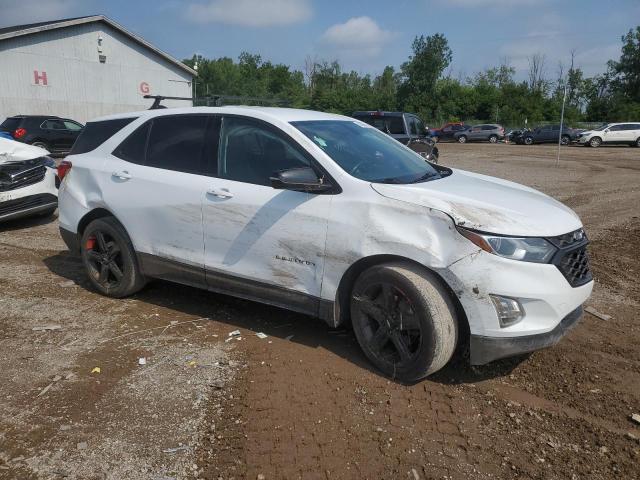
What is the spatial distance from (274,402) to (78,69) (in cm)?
3156

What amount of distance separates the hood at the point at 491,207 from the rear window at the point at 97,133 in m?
2.79

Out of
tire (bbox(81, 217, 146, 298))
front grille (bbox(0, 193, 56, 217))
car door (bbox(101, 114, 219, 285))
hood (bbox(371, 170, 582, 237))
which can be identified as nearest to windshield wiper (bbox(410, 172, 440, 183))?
hood (bbox(371, 170, 582, 237))

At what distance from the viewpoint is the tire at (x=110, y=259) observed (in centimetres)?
504

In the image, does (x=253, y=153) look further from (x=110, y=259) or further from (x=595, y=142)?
(x=595, y=142)

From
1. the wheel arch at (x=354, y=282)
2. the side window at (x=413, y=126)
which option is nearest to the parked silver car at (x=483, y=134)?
the side window at (x=413, y=126)

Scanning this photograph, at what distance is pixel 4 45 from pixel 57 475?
2995 cm

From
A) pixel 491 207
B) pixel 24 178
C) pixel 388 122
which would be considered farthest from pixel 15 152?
pixel 388 122

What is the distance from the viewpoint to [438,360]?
349cm

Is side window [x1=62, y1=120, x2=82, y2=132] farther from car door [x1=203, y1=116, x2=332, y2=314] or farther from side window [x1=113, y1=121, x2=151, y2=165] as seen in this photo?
car door [x1=203, y1=116, x2=332, y2=314]

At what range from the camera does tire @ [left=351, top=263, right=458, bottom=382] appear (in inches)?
135

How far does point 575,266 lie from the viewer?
141 inches

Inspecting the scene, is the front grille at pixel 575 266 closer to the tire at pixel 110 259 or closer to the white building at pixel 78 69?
the tire at pixel 110 259

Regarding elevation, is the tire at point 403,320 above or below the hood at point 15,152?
below

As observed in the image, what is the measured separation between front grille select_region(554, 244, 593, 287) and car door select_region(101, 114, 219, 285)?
265cm
